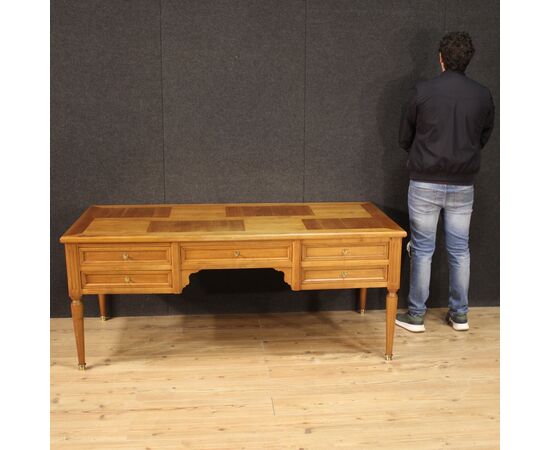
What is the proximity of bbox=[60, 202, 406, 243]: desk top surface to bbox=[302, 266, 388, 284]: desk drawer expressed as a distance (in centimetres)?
17

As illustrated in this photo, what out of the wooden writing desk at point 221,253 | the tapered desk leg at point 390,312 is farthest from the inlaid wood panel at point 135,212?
the tapered desk leg at point 390,312

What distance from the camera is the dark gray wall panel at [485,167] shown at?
403cm

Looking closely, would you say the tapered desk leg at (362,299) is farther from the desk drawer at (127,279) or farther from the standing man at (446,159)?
the desk drawer at (127,279)

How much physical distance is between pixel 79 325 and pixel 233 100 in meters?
1.45

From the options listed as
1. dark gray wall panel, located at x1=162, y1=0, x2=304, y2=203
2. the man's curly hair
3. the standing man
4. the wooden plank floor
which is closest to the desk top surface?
dark gray wall panel, located at x1=162, y1=0, x2=304, y2=203

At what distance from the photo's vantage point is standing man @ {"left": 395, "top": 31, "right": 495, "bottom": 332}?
11.9 ft

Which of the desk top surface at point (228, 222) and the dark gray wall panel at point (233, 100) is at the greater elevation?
the dark gray wall panel at point (233, 100)

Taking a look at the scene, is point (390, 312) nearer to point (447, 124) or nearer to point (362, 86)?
point (447, 124)

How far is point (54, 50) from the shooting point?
12.6 ft

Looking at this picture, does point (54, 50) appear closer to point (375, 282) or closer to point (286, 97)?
point (286, 97)

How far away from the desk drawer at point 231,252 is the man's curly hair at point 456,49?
124 cm

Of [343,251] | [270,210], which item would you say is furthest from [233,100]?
[343,251]

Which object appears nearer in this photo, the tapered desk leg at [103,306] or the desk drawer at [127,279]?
the desk drawer at [127,279]

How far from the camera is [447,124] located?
A: 144 inches
